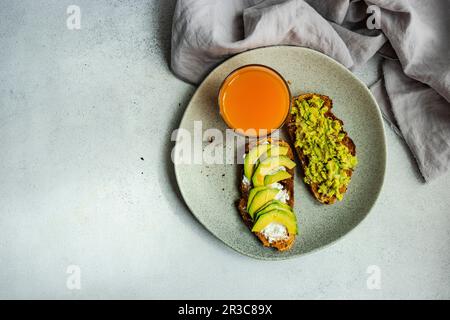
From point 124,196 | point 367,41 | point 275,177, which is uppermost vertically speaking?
point 367,41

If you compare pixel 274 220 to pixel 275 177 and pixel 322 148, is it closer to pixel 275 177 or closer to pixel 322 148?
pixel 275 177

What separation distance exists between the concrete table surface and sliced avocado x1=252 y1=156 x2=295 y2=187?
12.2 inches

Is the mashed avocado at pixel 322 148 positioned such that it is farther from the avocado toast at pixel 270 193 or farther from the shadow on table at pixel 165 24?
the shadow on table at pixel 165 24

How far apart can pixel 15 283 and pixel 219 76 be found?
3.54 feet

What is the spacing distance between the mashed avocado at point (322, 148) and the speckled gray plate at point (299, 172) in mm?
82

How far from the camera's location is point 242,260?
1.75 meters

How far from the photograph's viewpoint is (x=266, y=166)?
1580 millimetres

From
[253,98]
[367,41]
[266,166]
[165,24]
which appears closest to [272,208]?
[266,166]

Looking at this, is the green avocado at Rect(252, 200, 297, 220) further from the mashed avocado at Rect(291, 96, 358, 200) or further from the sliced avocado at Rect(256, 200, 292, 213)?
the mashed avocado at Rect(291, 96, 358, 200)

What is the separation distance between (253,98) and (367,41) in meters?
0.45

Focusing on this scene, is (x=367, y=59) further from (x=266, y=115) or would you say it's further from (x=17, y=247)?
(x=17, y=247)

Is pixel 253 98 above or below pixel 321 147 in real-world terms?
above

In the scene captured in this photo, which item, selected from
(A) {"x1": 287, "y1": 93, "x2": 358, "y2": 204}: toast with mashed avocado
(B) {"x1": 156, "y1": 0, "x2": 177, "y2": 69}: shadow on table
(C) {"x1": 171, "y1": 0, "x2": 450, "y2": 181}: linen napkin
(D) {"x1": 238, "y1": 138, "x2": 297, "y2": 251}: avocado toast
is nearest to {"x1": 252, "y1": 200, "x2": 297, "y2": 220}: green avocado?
(D) {"x1": 238, "y1": 138, "x2": 297, "y2": 251}: avocado toast
